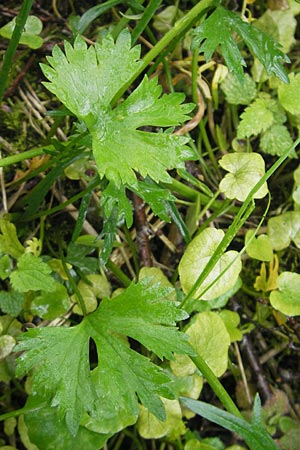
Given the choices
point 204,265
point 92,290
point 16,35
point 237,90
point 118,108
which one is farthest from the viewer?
point 237,90

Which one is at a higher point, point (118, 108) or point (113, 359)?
point (118, 108)

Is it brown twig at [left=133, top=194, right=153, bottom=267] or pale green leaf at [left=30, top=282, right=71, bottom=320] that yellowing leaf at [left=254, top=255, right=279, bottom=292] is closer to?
brown twig at [left=133, top=194, right=153, bottom=267]

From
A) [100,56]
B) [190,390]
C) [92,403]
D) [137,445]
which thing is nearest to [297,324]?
[190,390]

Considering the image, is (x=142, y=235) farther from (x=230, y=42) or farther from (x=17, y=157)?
(x=230, y=42)

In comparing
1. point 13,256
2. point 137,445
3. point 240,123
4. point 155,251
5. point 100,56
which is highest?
point 100,56

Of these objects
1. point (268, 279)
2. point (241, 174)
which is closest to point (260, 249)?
point (268, 279)

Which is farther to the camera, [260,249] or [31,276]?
[260,249]

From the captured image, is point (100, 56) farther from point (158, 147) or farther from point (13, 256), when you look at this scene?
point (13, 256)
